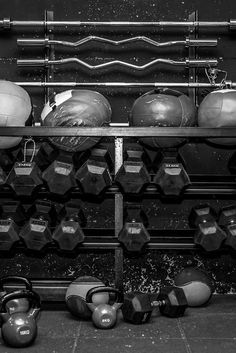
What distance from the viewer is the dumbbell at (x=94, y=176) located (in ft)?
11.6

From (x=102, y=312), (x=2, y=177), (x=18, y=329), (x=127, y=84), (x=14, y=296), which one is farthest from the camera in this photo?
(x=127, y=84)

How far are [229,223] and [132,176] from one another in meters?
0.64

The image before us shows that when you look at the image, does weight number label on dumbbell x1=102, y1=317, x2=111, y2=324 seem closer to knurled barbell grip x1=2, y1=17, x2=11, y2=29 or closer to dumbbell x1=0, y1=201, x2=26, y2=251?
dumbbell x1=0, y1=201, x2=26, y2=251

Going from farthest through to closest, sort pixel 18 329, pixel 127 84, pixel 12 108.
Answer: pixel 127 84, pixel 12 108, pixel 18 329

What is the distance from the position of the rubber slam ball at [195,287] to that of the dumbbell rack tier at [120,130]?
0.65 feet

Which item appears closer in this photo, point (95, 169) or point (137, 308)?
point (137, 308)

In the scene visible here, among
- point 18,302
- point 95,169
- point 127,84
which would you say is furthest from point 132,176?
point 18,302

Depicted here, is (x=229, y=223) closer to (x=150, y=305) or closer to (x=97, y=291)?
(x=150, y=305)

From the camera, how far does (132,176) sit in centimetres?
354

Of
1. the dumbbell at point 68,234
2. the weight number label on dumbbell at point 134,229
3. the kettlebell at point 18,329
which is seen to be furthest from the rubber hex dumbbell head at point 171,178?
the kettlebell at point 18,329

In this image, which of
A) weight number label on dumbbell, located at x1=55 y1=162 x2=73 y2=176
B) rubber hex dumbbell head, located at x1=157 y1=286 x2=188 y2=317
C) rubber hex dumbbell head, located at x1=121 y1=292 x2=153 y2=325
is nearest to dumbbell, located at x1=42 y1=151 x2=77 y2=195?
weight number label on dumbbell, located at x1=55 y1=162 x2=73 y2=176

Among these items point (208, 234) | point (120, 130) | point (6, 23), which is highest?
point (6, 23)

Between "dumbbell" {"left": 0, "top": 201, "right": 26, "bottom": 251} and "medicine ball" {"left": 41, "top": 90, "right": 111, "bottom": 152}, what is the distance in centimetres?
45

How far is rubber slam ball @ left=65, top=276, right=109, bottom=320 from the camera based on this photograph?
3416 mm
